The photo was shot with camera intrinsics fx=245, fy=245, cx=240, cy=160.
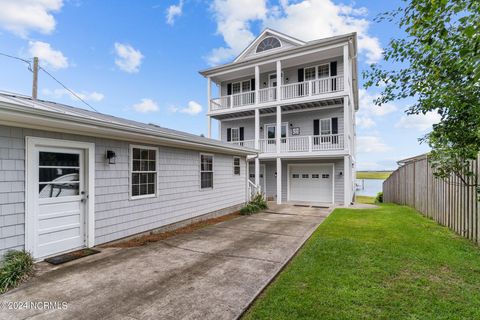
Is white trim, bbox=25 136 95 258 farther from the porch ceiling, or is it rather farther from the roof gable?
the roof gable

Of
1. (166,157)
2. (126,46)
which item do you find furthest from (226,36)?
(166,157)

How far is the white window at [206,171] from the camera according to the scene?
8.84 metres

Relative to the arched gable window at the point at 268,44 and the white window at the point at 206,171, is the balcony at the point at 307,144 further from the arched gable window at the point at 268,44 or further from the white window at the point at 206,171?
the arched gable window at the point at 268,44

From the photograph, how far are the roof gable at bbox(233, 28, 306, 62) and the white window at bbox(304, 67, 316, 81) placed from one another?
1462 millimetres

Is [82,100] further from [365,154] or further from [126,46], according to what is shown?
[365,154]

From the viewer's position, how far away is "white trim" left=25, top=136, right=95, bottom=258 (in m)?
4.24

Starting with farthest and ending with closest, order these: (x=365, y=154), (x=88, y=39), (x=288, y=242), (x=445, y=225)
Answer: (x=365, y=154), (x=88, y=39), (x=445, y=225), (x=288, y=242)

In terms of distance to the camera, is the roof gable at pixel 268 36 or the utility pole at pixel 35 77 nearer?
the utility pole at pixel 35 77

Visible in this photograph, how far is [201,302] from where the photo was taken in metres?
3.09

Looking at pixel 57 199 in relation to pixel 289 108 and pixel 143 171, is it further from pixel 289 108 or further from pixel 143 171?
pixel 289 108

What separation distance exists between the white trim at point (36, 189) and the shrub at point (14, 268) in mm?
248

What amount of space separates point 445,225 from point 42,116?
9655mm

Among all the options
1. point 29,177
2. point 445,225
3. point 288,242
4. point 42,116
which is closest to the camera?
point 42,116

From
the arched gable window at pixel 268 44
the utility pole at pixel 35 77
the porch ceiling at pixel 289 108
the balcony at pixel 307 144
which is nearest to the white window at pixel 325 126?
the balcony at pixel 307 144
